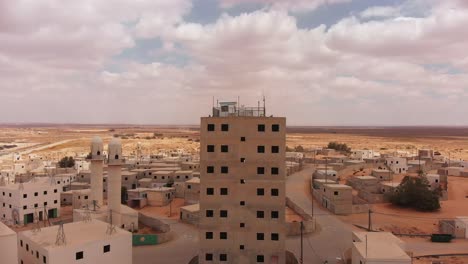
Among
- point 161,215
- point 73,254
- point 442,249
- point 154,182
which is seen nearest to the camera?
point 73,254

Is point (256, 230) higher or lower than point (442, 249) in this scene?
higher

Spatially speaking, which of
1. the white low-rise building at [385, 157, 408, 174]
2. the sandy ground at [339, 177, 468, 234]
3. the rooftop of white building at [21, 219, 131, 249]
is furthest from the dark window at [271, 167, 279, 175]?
the white low-rise building at [385, 157, 408, 174]

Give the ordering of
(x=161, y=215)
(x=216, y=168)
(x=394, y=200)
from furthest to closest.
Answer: (x=394, y=200)
(x=161, y=215)
(x=216, y=168)

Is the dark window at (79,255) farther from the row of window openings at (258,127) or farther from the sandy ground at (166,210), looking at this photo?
the sandy ground at (166,210)

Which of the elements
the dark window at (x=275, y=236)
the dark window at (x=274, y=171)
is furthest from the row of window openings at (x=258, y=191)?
the dark window at (x=275, y=236)

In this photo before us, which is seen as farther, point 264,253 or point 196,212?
point 196,212

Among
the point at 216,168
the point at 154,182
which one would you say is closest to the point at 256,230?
the point at 216,168

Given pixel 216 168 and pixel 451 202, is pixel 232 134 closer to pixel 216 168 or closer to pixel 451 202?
pixel 216 168
